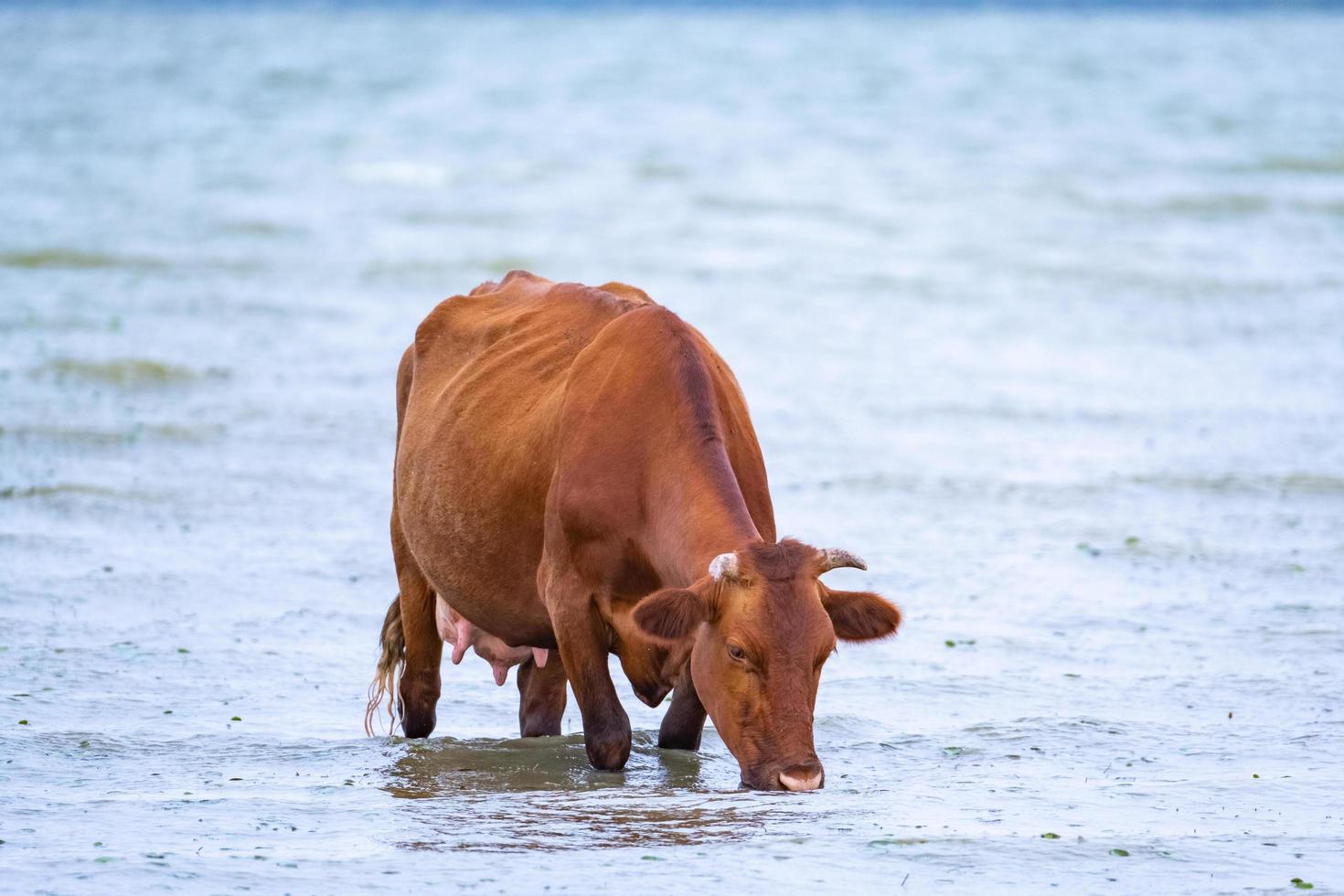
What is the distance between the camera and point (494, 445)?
6.79 metres

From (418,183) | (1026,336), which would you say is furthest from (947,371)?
(418,183)

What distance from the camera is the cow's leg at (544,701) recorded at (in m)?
7.19

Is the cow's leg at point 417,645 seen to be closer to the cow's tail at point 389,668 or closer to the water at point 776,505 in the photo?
the cow's tail at point 389,668

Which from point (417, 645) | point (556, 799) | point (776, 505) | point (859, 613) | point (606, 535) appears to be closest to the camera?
point (859, 613)

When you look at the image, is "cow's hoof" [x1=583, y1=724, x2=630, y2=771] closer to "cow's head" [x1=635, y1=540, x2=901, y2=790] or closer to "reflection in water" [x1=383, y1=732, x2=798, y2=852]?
"reflection in water" [x1=383, y1=732, x2=798, y2=852]

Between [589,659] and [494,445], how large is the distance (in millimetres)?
992

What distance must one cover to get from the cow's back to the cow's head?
1085mm

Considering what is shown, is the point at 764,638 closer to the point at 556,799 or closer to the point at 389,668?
the point at 556,799

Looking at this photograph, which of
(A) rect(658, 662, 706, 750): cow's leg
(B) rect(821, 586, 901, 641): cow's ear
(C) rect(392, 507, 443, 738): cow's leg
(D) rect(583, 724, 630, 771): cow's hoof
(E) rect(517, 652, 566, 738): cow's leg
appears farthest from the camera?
(C) rect(392, 507, 443, 738): cow's leg

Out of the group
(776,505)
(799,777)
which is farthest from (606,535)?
(776,505)

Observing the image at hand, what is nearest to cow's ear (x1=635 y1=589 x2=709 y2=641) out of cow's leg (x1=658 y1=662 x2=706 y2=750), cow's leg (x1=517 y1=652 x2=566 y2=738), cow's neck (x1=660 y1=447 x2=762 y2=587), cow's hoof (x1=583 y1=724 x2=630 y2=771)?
cow's neck (x1=660 y1=447 x2=762 y2=587)

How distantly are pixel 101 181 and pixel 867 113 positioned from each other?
78.1 feet

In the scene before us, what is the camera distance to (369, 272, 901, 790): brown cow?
5457 millimetres

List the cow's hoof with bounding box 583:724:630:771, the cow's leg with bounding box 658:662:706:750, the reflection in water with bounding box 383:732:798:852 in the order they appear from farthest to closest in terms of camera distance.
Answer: the cow's leg with bounding box 658:662:706:750, the cow's hoof with bounding box 583:724:630:771, the reflection in water with bounding box 383:732:798:852
